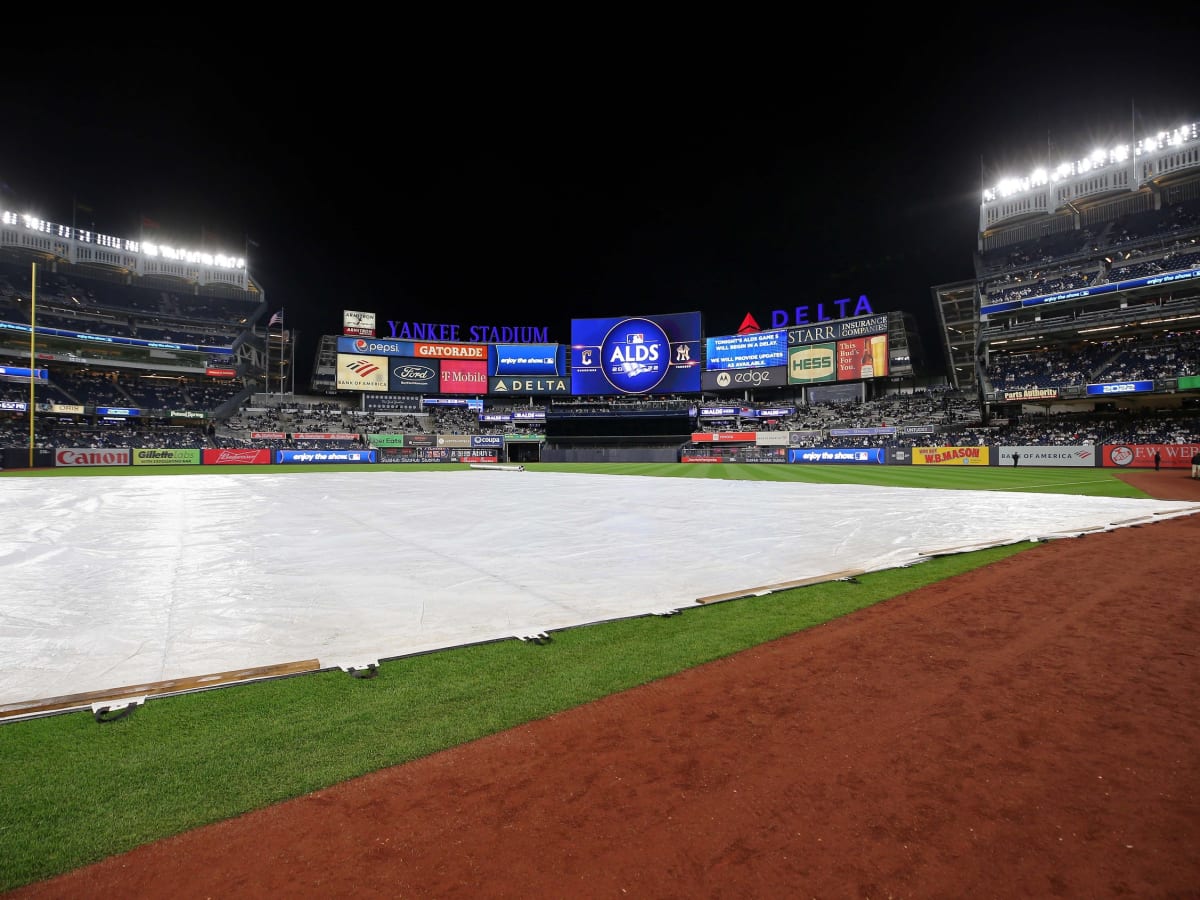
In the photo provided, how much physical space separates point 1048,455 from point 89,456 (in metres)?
72.4

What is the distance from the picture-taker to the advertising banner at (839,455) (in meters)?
44.0

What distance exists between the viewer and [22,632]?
4309mm

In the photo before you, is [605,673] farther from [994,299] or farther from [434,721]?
[994,299]

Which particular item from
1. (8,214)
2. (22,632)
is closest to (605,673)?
(22,632)

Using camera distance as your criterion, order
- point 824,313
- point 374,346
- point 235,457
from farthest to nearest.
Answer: point 374,346, point 824,313, point 235,457

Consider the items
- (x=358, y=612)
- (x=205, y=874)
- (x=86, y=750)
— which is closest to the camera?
(x=205, y=874)

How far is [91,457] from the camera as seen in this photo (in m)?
43.3

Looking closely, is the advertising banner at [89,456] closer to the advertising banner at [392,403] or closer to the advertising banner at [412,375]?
the advertising banner at [392,403]

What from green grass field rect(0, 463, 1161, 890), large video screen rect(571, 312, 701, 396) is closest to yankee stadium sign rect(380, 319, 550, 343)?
large video screen rect(571, 312, 701, 396)

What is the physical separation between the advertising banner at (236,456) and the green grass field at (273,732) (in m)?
56.1

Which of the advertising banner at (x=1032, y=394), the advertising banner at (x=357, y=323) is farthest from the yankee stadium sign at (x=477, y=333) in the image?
the advertising banner at (x=1032, y=394)

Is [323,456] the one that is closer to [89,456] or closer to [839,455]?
[89,456]

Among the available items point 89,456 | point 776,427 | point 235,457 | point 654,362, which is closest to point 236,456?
point 235,457

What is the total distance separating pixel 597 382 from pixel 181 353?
46.7m
